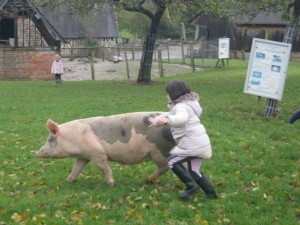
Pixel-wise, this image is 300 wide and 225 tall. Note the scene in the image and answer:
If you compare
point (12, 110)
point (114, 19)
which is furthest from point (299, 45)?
point (12, 110)

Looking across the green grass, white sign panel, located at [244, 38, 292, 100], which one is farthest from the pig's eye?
white sign panel, located at [244, 38, 292, 100]

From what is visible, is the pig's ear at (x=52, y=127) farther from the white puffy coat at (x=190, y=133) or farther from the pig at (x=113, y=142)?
the white puffy coat at (x=190, y=133)

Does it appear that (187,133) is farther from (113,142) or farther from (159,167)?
(113,142)

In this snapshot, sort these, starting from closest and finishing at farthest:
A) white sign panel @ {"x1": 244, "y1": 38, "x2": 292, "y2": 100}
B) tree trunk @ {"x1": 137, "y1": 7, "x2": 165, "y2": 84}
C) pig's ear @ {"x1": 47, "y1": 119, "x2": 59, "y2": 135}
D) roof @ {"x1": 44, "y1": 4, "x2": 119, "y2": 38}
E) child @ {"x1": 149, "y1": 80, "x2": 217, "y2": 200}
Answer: child @ {"x1": 149, "y1": 80, "x2": 217, "y2": 200} → pig's ear @ {"x1": 47, "y1": 119, "x2": 59, "y2": 135} → white sign panel @ {"x1": 244, "y1": 38, "x2": 292, "y2": 100} → tree trunk @ {"x1": 137, "y1": 7, "x2": 165, "y2": 84} → roof @ {"x1": 44, "y1": 4, "x2": 119, "y2": 38}

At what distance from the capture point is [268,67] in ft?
40.1

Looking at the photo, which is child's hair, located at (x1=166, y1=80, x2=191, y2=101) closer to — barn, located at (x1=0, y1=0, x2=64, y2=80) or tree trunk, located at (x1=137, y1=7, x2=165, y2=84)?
tree trunk, located at (x1=137, y1=7, x2=165, y2=84)

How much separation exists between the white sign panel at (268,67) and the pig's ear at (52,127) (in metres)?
6.25

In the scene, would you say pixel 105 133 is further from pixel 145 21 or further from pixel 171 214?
pixel 145 21

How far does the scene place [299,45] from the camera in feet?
159

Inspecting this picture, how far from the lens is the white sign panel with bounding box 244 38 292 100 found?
12039mm

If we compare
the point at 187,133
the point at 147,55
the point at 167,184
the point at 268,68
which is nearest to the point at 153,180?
the point at 167,184

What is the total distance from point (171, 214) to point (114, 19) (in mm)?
60505

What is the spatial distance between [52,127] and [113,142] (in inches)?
33.4

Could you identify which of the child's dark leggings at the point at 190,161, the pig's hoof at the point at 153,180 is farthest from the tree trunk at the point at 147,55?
the child's dark leggings at the point at 190,161
